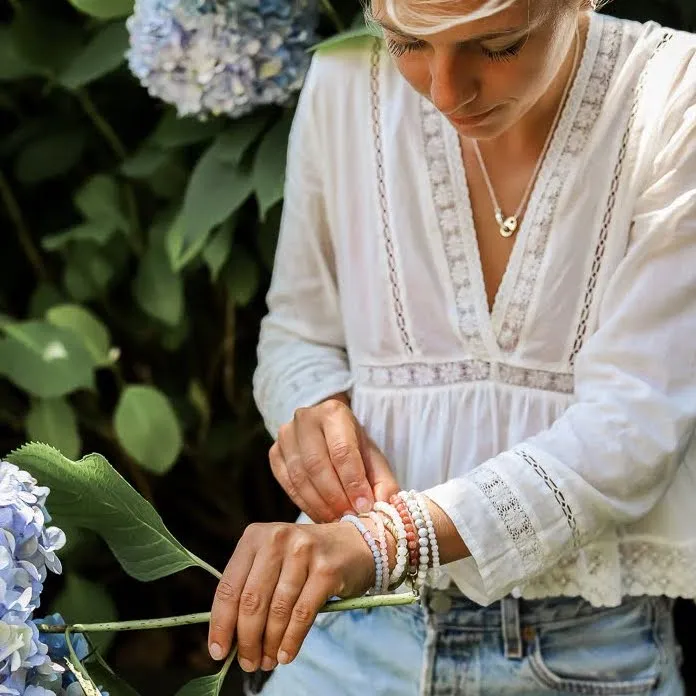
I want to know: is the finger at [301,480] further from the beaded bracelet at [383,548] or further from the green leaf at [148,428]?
the green leaf at [148,428]

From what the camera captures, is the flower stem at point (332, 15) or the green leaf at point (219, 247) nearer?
the flower stem at point (332, 15)

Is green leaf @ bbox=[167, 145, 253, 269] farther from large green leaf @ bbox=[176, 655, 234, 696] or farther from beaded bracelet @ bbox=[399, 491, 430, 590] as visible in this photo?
large green leaf @ bbox=[176, 655, 234, 696]

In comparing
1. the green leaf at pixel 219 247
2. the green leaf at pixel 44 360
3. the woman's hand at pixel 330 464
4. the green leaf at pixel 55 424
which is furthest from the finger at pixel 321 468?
the green leaf at pixel 55 424

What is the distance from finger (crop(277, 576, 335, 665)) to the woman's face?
0.39 m

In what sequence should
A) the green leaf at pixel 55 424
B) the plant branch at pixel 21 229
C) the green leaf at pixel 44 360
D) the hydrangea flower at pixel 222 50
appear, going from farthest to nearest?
the plant branch at pixel 21 229, the green leaf at pixel 55 424, the green leaf at pixel 44 360, the hydrangea flower at pixel 222 50

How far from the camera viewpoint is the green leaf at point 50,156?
169 centimetres

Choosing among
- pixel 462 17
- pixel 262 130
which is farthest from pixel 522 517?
pixel 262 130

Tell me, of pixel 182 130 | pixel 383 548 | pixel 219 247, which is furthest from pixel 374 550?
pixel 182 130

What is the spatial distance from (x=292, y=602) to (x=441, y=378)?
35 centimetres

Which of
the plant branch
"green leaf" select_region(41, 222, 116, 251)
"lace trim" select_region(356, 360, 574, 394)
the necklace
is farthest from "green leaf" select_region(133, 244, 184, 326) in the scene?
the necklace

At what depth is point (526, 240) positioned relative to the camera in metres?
1.05

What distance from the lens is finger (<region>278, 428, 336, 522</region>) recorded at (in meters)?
1.02

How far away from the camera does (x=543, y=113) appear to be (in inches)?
41.7

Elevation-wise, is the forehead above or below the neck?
above
